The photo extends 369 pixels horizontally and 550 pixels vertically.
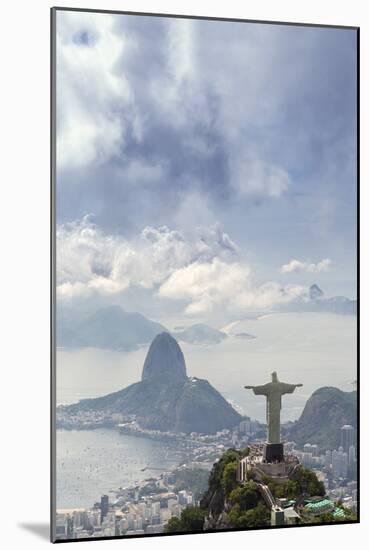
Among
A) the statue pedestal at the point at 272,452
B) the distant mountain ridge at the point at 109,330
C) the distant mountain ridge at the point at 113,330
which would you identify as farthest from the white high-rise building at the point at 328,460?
the distant mountain ridge at the point at 109,330

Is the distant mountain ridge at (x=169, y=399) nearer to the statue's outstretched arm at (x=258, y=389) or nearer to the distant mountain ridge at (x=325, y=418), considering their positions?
the statue's outstretched arm at (x=258, y=389)

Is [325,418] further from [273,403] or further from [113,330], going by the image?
[113,330]

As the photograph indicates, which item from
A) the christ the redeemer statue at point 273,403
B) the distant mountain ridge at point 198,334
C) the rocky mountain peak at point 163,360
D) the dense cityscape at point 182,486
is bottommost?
the dense cityscape at point 182,486

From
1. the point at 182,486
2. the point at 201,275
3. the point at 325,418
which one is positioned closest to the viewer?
the point at 182,486

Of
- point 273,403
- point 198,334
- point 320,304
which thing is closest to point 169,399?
point 198,334

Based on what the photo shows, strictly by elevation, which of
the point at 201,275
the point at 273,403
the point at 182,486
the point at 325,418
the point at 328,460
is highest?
the point at 201,275

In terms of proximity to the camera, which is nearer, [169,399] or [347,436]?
[169,399]

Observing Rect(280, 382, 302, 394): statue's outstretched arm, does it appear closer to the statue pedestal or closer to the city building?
the statue pedestal
